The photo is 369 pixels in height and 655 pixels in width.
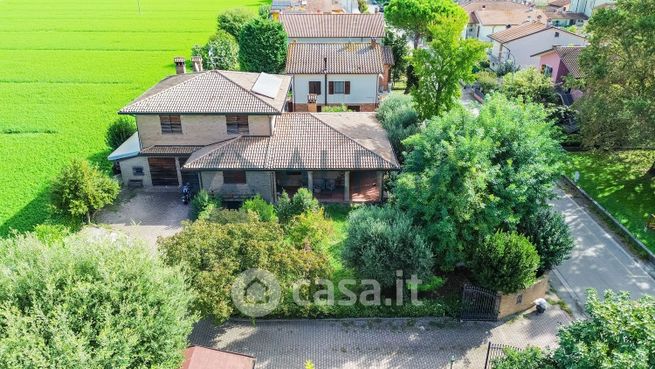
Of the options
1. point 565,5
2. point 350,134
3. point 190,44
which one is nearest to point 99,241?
point 350,134

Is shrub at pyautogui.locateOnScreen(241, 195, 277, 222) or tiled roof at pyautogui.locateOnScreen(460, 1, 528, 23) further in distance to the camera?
tiled roof at pyautogui.locateOnScreen(460, 1, 528, 23)

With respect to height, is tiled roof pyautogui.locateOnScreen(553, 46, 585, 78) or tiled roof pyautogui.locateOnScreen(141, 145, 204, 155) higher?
tiled roof pyautogui.locateOnScreen(553, 46, 585, 78)

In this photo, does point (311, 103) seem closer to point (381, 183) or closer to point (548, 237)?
point (381, 183)

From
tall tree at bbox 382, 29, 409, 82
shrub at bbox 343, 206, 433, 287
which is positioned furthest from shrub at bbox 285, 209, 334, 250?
tall tree at bbox 382, 29, 409, 82

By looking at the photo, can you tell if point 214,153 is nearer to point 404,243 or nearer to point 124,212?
point 124,212

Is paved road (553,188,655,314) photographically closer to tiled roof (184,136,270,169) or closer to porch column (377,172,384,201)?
porch column (377,172,384,201)

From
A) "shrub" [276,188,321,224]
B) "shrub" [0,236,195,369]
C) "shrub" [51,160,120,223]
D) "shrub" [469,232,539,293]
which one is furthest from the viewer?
"shrub" [276,188,321,224]

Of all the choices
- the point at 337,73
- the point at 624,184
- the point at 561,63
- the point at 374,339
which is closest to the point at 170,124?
the point at 337,73
